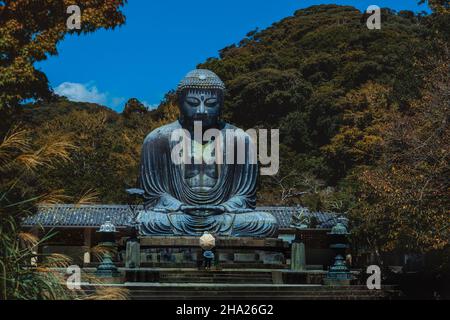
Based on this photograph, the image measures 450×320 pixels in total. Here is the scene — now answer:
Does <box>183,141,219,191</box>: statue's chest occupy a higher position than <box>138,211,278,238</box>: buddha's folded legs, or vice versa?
<box>183,141,219,191</box>: statue's chest

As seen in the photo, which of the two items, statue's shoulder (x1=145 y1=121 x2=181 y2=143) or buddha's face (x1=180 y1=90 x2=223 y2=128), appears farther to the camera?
statue's shoulder (x1=145 y1=121 x2=181 y2=143)

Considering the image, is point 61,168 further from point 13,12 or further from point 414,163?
point 414,163

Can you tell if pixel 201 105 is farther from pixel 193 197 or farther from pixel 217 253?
pixel 217 253

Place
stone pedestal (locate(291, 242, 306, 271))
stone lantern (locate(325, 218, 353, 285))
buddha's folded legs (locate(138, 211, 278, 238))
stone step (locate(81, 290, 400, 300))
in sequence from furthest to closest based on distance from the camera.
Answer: buddha's folded legs (locate(138, 211, 278, 238))
stone pedestal (locate(291, 242, 306, 271))
stone lantern (locate(325, 218, 353, 285))
stone step (locate(81, 290, 400, 300))

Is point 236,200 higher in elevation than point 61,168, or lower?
lower

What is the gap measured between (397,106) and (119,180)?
39.7 ft

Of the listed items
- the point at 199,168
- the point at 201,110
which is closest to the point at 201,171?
the point at 199,168

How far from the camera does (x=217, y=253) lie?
15.8 m

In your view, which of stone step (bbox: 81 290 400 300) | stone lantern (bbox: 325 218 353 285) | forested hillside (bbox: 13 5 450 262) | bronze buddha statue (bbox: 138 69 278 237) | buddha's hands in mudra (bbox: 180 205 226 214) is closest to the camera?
stone step (bbox: 81 290 400 300)

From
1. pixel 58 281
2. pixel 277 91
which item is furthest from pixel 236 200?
pixel 277 91

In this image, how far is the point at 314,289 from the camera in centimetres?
1321

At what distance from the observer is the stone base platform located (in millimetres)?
15547

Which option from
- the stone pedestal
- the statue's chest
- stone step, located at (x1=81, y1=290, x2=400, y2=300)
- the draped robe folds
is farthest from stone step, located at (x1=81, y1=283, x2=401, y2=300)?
the statue's chest

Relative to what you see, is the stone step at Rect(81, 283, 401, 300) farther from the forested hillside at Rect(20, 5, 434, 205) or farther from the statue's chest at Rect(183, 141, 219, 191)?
the forested hillside at Rect(20, 5, 434, 205)
